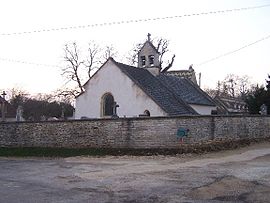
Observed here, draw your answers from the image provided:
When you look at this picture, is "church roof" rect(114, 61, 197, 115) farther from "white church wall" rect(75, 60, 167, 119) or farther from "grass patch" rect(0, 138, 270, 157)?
"grass patch" rect(0, 138, 270, 157)

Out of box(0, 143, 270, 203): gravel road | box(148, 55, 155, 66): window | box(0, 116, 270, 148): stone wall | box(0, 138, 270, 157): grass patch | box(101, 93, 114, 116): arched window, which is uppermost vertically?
box(148, 55, 155, 66): window

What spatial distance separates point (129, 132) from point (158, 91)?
13660 mm

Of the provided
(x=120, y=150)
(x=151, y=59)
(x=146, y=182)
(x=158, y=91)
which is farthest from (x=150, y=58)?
(x=146, y=182)

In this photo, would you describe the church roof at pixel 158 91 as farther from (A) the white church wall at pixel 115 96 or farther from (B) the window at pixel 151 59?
(B) the window at pixel 151 59

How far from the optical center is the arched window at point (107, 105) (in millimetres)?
38656

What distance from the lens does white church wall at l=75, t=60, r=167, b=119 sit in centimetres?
3569

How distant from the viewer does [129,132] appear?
2505cm

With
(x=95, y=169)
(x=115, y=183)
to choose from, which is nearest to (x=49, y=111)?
(x=95, y=169)

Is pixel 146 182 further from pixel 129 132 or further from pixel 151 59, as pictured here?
pixel 151 59

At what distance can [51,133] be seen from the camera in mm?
28031

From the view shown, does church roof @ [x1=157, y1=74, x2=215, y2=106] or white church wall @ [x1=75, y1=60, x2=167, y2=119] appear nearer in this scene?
white church wall @ [x1=75, y1=60, x2=167, y2=119]

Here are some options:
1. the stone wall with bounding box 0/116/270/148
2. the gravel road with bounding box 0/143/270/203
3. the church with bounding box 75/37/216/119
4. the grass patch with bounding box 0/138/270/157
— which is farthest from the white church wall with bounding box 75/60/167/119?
the gravel road with bounding box 0/143/270/203

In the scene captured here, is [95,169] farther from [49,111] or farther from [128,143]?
[49,111]

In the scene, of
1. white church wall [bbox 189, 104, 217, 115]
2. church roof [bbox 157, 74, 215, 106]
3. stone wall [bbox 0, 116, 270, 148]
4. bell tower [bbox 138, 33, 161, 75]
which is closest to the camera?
stone wall [bbox 0, 116, 270, 148]
